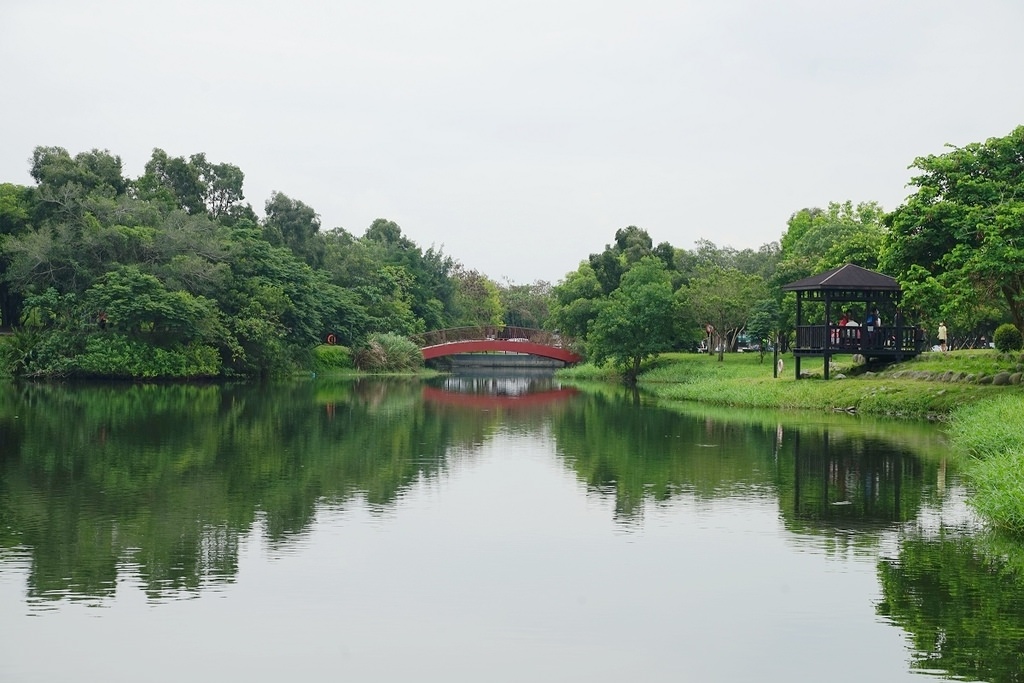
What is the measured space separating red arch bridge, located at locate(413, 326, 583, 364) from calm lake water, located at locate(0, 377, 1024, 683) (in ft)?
131

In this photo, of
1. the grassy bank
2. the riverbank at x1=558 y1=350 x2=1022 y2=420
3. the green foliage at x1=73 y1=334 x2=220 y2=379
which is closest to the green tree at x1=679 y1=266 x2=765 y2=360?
the riverbank at x1=558 y1=350 x2=1022 y2=420

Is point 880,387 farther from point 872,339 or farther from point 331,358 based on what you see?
point 331,358

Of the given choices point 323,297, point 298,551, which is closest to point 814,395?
point 298,551

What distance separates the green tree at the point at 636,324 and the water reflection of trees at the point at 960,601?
36.6 meters

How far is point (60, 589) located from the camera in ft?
30.8

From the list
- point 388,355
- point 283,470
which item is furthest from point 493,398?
point 283,470

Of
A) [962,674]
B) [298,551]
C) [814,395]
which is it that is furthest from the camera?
[814,395]

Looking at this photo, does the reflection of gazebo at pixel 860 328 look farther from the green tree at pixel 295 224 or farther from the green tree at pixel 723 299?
the green tree at pixel 295 224

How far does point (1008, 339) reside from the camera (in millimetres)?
30484

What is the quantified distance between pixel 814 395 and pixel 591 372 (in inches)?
1083

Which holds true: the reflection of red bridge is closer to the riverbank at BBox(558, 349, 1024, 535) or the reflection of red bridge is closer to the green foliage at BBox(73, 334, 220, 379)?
the riverbank at BBox(558, 349, 1024, 535)

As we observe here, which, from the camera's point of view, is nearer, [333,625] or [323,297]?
[333,625]

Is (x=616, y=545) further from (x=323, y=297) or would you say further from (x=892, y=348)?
(x=323, y=297)

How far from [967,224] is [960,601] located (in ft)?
57.1
